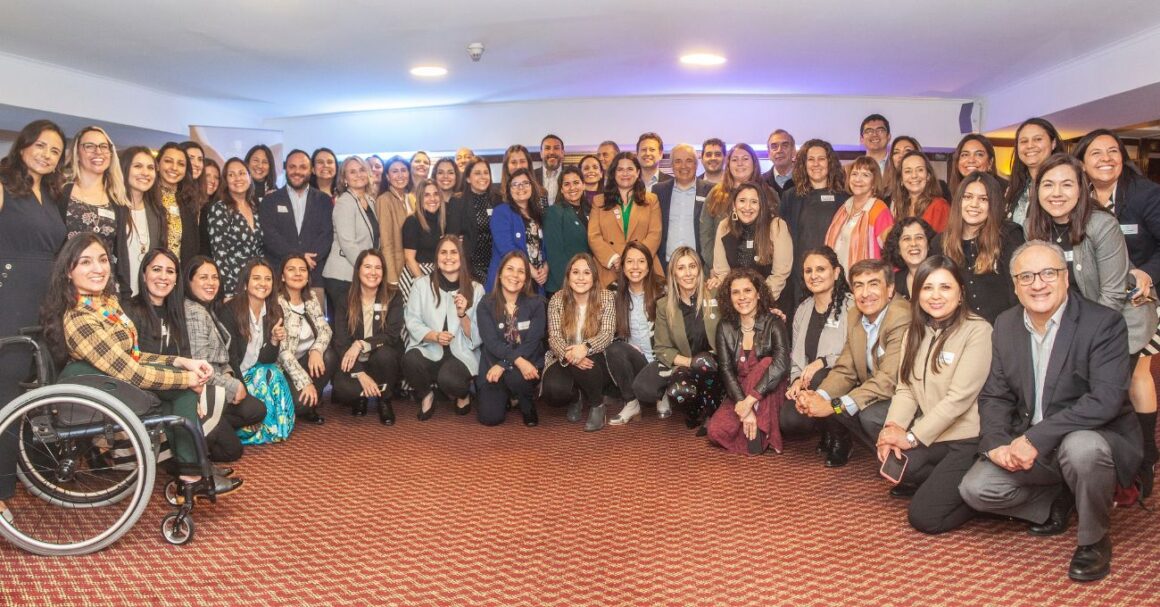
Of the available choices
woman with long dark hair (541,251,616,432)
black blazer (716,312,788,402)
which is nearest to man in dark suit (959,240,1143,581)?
black blazer (716,312,788,402)

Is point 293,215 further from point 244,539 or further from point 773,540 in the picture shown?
point 773,540

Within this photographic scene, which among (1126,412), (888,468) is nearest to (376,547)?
(888,468)

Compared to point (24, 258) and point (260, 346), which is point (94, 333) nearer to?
point (24, 258)

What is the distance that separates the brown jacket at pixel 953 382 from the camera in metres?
3.33

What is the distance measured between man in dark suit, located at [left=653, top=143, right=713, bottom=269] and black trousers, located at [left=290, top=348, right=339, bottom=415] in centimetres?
224

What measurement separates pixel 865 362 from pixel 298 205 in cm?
375

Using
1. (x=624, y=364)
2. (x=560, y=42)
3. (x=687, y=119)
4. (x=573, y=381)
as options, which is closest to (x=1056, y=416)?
(x=624, y=364)

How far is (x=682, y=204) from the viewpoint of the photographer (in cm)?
563

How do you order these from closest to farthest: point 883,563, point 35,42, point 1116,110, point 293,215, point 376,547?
point 883,563, point 376,547, point 293,215, point 35,42, point 1116,110

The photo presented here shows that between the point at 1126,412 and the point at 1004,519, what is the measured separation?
0.64 m

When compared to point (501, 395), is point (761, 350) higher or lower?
higher

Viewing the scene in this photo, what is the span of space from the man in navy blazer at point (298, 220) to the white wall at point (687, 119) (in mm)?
3603

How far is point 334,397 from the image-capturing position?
5.28 m

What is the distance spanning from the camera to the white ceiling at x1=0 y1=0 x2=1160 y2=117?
5125 mm
